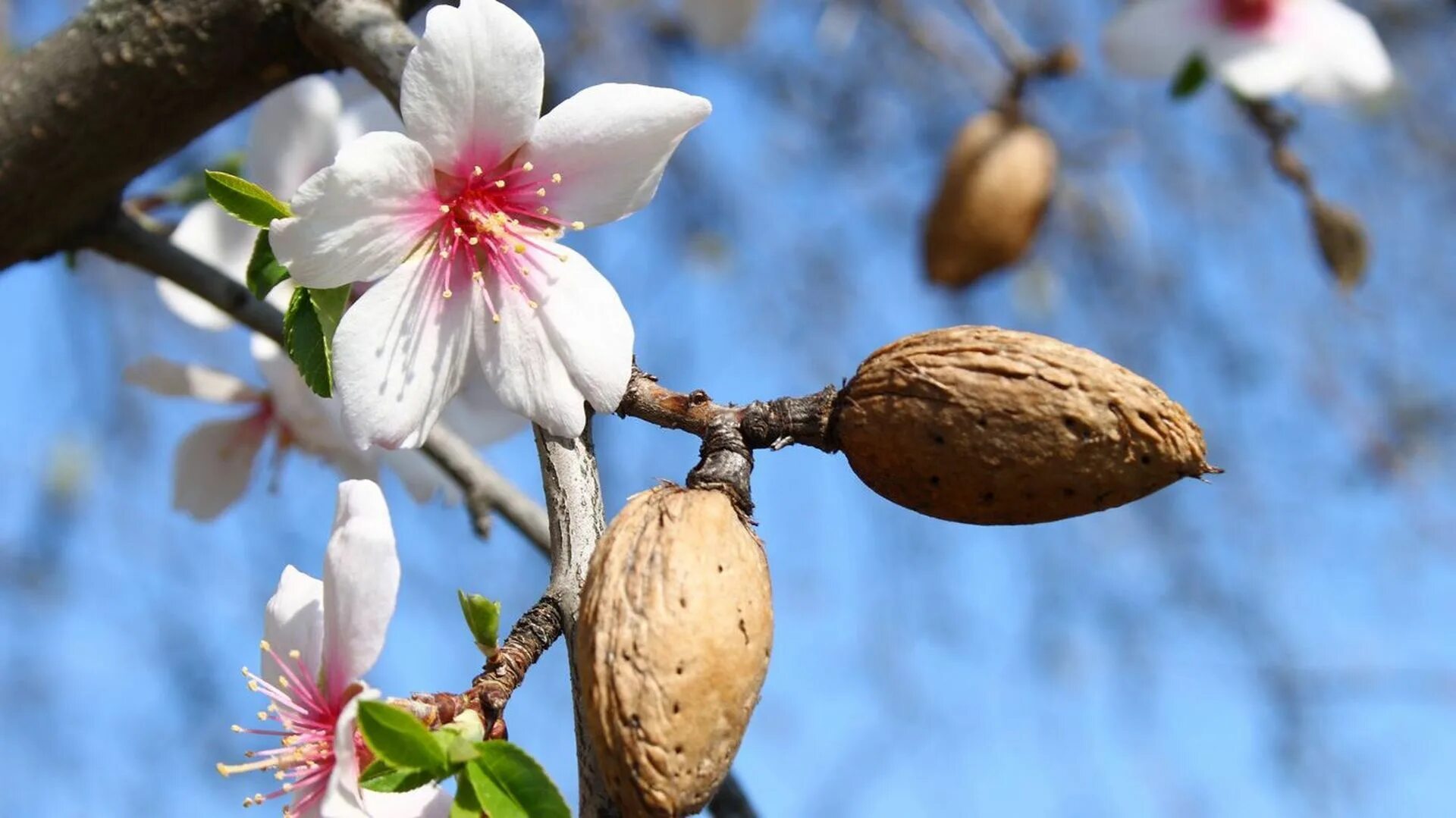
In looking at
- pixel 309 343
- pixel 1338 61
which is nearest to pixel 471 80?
pixel 309 343

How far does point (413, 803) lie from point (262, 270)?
0.41 meters

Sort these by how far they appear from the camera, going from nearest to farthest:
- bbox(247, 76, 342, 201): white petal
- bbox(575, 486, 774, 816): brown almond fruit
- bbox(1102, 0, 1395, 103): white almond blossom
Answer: bbox(575, 486, 774, 816): brown almond fruit < bbox(247, 76, 342, 201): white petal < bbox(1102, 0, 1395, 103): white almond blossom

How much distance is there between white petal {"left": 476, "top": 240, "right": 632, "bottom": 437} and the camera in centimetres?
91

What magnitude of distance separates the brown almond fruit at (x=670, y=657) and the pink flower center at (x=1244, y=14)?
1.37 m

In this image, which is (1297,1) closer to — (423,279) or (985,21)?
(985,21)

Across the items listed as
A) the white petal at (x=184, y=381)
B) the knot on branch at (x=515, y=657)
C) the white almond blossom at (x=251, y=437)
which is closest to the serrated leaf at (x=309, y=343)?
the knot on branch at (x=515, y=657)

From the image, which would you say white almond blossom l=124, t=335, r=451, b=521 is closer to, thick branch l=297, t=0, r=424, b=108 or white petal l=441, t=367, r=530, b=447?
white petal l=441, t=367, r=530, b=447

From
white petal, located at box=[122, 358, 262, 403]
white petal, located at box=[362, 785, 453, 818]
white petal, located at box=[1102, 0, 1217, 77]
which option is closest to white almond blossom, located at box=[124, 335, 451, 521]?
white petal, located at box=[122, 358, 262, 403]

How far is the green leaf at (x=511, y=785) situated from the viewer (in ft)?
2.57

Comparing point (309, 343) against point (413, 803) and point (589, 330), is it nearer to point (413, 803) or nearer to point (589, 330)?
point (589, 330)

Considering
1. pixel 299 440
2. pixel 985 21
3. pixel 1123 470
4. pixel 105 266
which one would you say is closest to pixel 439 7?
pixel 1123 470

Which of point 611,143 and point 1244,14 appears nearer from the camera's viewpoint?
point 611,143

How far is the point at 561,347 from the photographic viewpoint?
3.11 ft

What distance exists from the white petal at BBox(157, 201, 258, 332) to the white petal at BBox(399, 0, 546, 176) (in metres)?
0.65
